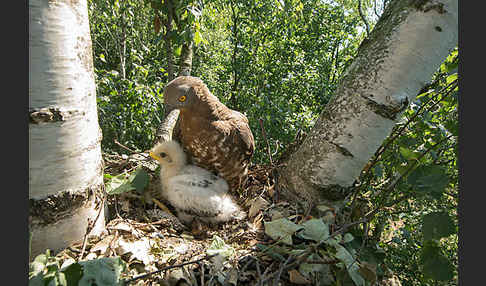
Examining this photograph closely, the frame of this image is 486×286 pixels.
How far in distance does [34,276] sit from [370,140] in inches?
53.0

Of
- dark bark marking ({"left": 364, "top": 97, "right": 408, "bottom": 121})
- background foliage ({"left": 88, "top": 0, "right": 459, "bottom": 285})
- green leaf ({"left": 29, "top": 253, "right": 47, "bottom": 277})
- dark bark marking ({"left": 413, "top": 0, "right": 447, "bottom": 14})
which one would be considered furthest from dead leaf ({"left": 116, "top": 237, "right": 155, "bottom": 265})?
dark bark marking ({"left": 413, "top": 0, "right": 447, "bottom": 14})

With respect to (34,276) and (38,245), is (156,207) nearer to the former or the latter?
(38,245)

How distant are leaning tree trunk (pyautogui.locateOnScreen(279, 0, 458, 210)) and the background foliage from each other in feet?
0.39

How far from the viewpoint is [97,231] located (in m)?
1.13

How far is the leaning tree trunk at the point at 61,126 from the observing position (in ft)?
2.71

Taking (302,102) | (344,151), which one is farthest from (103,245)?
(302,102)

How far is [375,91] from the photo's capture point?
116 centimetres

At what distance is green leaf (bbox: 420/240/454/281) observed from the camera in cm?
81

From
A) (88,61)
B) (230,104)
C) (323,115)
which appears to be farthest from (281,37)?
(88,61)

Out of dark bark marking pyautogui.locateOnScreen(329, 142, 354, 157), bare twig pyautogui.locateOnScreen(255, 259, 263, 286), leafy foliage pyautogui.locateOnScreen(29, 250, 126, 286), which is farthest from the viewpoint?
dark bark marking pyautogui.locateOnScreen(329, 142, 354, 157)

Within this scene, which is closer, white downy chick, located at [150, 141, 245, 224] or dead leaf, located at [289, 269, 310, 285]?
dead leaf, located at [289, 269, 310, 285]

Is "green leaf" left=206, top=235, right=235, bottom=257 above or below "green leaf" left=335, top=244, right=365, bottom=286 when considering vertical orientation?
below

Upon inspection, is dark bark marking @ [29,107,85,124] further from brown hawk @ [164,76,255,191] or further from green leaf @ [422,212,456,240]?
green leaf @ [422,212,456,240]

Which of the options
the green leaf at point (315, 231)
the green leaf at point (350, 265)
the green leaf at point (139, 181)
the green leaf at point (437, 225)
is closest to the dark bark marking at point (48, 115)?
the green leaf at point (139, 181)
